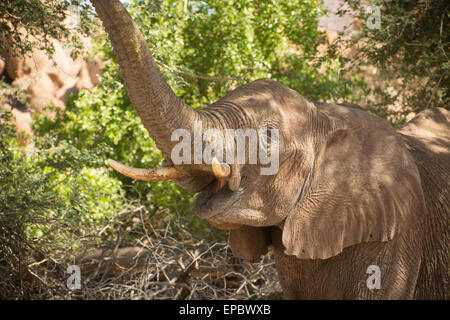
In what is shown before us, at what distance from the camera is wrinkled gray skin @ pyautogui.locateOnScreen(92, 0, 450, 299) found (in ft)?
8.34

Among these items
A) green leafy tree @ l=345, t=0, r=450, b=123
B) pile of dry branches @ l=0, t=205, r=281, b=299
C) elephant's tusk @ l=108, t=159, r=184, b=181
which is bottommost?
pile of dry branches @ l=0, t=205, r=281, b=299

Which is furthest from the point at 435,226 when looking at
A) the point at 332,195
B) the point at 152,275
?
the point at 152,275

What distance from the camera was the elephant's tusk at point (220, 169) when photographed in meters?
2.34

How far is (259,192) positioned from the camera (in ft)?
8.46

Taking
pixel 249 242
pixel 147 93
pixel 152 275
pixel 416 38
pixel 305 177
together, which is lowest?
pixel 152 275

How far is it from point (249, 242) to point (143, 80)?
50.7 inches

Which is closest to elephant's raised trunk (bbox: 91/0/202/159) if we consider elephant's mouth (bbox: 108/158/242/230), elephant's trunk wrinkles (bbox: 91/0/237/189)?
elephant's trunk wrinkles (bbox: 91/0/237/189)

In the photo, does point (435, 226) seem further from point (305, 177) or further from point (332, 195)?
point (305, 177)

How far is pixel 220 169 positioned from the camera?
2.37m

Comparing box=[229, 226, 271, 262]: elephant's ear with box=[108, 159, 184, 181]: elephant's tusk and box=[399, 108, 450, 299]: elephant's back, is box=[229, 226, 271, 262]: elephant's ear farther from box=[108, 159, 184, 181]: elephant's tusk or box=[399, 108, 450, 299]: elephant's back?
box=[399, 108, 450, 299]: elephant's back

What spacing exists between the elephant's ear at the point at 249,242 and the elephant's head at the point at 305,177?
348mm

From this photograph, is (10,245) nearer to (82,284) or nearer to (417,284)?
(82,284)

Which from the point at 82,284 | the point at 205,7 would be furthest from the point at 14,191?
the point at 205,7

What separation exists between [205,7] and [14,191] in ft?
14.1
